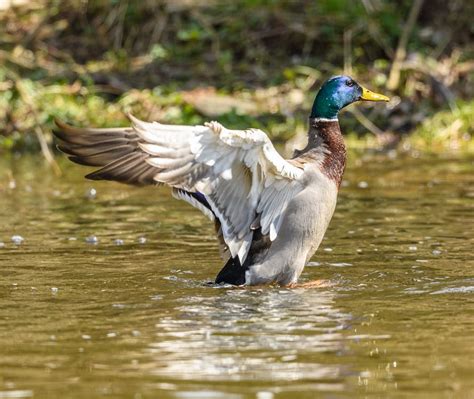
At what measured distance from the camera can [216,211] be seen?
757 centimetres

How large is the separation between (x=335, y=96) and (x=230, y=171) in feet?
4.77

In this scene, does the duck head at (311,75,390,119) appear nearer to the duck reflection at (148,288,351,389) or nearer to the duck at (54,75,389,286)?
the duck at (54,75,389,286)

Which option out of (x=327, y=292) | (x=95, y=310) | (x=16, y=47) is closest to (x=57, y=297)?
(x=95, y=310)

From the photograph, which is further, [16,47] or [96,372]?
[16,47]

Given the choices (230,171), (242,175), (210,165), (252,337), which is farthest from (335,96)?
(252,337)

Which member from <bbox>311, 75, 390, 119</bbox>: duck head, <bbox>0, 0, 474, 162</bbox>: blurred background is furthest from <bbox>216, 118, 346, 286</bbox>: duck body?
<bbox>0, 0, 474, 162</bbox>: blurred background

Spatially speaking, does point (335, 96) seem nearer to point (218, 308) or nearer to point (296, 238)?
point (296, 238)

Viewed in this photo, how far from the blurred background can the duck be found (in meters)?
7.22

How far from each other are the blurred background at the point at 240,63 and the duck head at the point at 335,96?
6.43 metres

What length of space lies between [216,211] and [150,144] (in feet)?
2.37

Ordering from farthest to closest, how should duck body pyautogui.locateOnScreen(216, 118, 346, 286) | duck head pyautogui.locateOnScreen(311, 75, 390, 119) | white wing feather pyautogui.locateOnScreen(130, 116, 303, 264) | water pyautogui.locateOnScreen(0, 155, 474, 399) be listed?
duck head pyautogui.locateOnScreen(311, 75, 390, 119) < duck body pyautogui.locateOnScreen(216, 118, 346, 286) < white wing feather pyautogui.locateOnScreen(130, 116, 303, 264) < water pyautogui.locateOnScreen(0, 155, 474, 399)

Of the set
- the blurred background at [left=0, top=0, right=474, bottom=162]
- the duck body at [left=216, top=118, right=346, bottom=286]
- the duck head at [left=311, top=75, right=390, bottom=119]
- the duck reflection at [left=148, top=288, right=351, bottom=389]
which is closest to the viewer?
the duck reflection at [left=148, top=288, right=351, bottom=389]

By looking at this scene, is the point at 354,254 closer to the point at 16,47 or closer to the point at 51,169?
the point at 51,169

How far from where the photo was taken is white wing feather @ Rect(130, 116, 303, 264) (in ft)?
23.2
